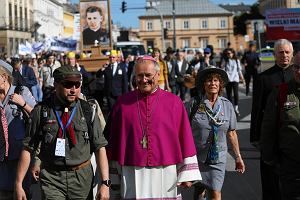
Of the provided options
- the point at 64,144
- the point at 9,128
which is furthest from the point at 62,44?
the point at 64,144

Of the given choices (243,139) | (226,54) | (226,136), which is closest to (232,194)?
(226,136)

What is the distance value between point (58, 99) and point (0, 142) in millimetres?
803

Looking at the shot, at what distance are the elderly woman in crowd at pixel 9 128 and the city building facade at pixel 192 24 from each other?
131676mm

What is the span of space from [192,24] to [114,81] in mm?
127125

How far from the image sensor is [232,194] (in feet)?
26.1

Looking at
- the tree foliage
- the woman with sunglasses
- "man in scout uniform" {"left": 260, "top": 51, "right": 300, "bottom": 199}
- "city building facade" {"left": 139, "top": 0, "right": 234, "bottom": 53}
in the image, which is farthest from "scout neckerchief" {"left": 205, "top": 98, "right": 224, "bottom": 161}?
"city building facade" {"left": 139, "top": 0, "right": 234, "bottom": 53}

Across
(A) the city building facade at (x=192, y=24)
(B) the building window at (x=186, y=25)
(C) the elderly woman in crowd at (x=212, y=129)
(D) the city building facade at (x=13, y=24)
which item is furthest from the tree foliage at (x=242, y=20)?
(C) the elderly woman in crowd at (x=212, y=129)

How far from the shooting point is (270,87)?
6.48m

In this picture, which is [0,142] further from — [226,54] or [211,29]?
[211,29]

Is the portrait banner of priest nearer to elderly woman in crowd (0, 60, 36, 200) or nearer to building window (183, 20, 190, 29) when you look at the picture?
elderly woman in crowd (0, 60, 36, 200)

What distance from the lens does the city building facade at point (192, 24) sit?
454ft

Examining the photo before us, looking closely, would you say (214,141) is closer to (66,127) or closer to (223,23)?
(66,127)

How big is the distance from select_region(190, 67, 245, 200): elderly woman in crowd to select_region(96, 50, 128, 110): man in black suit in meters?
9.05

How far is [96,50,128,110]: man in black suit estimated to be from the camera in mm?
15281
